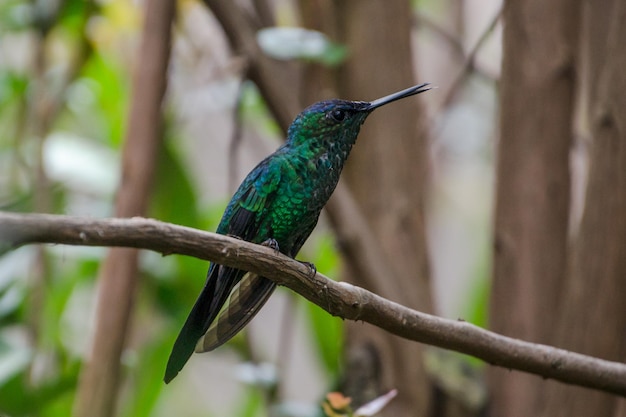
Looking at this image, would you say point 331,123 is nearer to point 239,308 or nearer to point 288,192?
point 288,192

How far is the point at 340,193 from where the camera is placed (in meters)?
2.31

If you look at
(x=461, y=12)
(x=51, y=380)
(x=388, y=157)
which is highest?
(x=461, y=12)

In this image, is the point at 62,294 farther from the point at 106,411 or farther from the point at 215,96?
the point at 106,411

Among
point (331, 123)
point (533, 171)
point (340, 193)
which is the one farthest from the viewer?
point (533, 171)

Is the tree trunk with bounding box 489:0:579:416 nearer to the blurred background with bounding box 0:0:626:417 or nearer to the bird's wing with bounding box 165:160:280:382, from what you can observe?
the blurred background with bounding box 0:0:626:417

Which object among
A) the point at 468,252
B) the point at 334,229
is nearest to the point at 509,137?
the point at 334,229

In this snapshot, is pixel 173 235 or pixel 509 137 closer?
pixel 173 235

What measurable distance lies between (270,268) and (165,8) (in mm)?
1108

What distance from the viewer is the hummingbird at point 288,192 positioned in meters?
1.68

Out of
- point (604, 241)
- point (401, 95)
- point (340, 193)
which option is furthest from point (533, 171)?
point (401, 95)

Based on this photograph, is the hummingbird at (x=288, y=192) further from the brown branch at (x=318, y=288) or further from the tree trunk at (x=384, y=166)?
the tree trunk at (x=384, y=166)

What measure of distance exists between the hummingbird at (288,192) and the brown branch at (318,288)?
266mm

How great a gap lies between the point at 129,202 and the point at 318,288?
842mm

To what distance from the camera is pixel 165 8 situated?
2.15m
